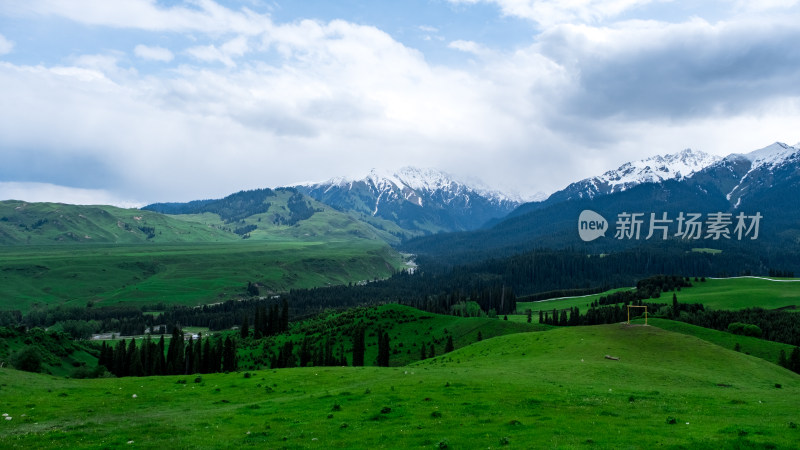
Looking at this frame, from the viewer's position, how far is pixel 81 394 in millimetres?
43188

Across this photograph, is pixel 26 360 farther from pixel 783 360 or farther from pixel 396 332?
pixel 783 360

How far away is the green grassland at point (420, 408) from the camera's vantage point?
26.1 meters

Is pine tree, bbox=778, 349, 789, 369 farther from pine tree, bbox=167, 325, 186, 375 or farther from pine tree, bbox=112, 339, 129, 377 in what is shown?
pine tree, bbox=112, 339, 129, 377

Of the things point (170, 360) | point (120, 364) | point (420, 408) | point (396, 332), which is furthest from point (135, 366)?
point (420, 408)

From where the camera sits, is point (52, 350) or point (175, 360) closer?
point (175, 360)

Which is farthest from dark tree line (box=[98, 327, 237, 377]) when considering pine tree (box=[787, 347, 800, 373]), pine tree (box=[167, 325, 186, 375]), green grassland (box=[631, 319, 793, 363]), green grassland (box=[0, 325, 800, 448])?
pine tree (box=[787, 347, 800, 373])

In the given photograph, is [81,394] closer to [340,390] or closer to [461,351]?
[340,390]

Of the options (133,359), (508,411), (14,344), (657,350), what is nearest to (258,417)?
(508,411)

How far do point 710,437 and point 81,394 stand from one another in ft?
162

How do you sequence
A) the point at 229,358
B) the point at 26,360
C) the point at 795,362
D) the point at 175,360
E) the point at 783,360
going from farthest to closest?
the point at 175,360
the point at 229,358
the point at 783,360
the point at 795,362
the point at 26,360

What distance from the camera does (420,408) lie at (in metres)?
34.4

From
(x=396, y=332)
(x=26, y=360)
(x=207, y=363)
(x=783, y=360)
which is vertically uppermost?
(x=26, y=360)

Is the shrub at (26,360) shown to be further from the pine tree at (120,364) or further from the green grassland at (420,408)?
the green grassland at (420,408)

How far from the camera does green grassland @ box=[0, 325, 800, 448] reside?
26078 mm
